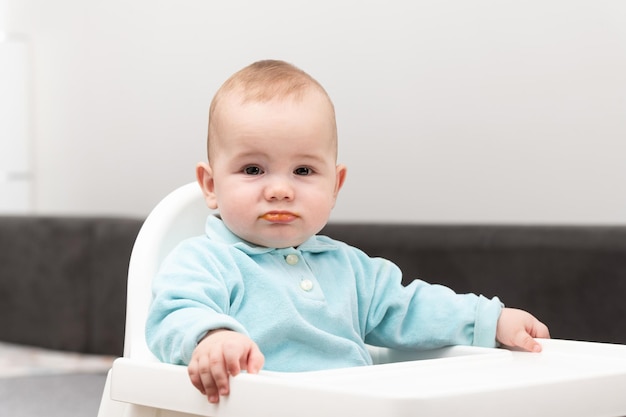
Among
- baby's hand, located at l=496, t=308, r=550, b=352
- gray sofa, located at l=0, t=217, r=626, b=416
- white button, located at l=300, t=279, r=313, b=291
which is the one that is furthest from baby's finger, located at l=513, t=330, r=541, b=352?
gray sofa, located at l=0, t=217, r=626, b=416

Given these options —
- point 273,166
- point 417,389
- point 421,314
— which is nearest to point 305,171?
point 273,166

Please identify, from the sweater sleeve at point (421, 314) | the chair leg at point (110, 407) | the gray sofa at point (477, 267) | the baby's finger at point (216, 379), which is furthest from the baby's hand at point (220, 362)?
the gray sofa at point (477, 267)

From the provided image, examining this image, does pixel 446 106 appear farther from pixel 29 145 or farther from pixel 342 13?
pixel 29 145

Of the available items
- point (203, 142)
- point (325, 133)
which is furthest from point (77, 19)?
point (325, 133)

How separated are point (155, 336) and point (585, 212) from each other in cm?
91

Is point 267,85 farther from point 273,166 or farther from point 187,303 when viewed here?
point 187,303

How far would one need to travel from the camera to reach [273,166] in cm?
85

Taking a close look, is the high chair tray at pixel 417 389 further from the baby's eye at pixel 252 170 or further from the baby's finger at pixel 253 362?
the baby's eye at pixel 252 170

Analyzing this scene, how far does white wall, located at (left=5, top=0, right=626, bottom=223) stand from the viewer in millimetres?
1500

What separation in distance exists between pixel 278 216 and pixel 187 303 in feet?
0.44

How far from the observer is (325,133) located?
0.87 metres

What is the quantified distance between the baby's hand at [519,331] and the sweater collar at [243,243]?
169 millimetres

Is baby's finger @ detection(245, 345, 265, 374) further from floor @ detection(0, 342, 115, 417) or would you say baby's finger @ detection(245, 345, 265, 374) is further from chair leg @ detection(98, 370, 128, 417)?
floor @ detection(0, 342, 115, 417)

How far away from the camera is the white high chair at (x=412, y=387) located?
613 millimetres
